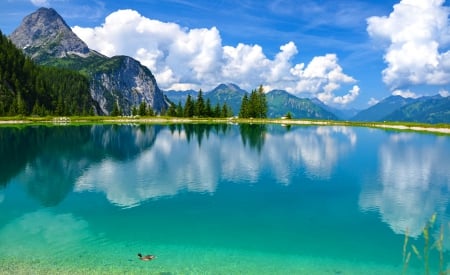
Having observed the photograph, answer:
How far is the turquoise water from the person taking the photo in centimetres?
1784

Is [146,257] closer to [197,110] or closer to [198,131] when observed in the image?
[198,131]

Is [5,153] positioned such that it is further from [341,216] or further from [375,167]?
[375,167]

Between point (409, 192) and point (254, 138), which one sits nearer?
point (409, 192)

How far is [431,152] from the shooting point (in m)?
63.1

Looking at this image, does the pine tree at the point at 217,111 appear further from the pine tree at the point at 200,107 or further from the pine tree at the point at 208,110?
the pine tree at the point at 200,107

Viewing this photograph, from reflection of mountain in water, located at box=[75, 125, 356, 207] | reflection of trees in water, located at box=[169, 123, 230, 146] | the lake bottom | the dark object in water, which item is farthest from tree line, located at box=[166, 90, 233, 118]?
the dark object in water

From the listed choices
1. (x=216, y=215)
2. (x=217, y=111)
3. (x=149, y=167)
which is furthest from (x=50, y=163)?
(x=217, y=111)

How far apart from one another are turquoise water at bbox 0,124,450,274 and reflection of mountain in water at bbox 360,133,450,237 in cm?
12

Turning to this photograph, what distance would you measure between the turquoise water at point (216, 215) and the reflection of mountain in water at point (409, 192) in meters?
0.12

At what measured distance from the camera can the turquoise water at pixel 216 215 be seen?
17.8m

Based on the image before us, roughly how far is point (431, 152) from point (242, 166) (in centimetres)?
3897

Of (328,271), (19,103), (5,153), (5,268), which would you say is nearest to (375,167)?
(328,271)

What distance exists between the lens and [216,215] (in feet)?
83.1

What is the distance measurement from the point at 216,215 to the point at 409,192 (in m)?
19.7
